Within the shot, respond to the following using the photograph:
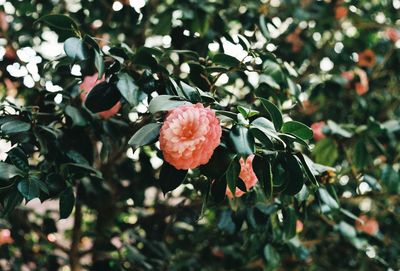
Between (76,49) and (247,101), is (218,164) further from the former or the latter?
(247,101)

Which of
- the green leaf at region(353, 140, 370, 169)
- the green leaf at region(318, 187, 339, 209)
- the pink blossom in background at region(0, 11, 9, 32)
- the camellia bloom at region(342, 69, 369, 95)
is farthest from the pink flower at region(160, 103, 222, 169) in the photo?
the camellia bloom at region(342, 69, 369, 95)

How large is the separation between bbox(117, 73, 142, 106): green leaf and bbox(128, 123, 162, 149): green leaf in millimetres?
119

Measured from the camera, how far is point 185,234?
1752mm

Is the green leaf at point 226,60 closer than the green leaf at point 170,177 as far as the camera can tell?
No

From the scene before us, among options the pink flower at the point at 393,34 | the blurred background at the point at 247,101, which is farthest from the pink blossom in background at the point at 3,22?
the pink flower at the point at 393,34

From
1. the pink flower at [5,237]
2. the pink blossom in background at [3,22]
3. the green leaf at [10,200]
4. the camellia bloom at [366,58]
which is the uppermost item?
the green leaf at [10,200]

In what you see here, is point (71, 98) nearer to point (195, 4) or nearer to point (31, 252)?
point (195, 4)

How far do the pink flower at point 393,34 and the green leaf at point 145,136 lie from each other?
1545mm

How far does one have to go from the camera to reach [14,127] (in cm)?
97

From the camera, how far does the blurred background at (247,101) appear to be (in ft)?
4.56

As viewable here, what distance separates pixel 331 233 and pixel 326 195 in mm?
782

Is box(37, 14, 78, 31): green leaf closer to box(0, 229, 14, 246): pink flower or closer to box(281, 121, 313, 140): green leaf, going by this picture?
box(281, 121, 313, 140): green leaf

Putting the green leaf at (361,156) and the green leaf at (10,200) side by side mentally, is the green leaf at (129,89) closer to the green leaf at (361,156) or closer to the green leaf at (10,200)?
the green leaf at (10,200)

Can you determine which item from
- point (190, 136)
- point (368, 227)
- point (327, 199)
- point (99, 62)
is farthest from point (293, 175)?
point (368, 227)
